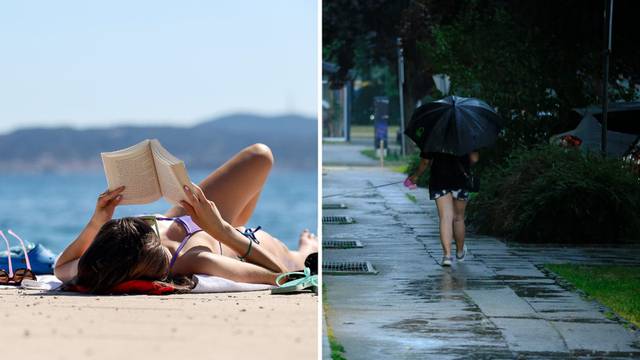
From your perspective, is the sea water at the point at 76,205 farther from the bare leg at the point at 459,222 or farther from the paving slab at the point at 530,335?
the paving slab at the point at 530,335

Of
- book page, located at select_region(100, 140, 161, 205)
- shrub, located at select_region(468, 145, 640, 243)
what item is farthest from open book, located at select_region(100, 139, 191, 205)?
shrub, located at select_region(468, 145, 640, 243)

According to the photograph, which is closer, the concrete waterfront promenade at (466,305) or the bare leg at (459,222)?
the concrete waterfront promenade at (466,305)

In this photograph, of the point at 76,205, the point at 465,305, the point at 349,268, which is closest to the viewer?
the point at 465,305


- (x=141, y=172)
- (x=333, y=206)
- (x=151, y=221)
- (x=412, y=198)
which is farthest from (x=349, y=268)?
(x=412, y=198)

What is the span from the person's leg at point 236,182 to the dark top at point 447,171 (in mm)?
3461

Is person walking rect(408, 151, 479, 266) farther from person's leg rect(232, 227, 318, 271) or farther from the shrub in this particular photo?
person's leg rect(232, 227, 318, 271)

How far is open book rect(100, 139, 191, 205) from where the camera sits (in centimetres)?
736

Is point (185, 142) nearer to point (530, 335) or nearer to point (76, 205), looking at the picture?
point (76, 205)

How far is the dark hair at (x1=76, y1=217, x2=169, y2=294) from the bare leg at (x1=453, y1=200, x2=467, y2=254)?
466 cm

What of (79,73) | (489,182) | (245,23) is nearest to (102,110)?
(79,73)

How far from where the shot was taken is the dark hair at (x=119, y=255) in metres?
7.20

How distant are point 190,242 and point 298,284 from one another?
2.63 feet

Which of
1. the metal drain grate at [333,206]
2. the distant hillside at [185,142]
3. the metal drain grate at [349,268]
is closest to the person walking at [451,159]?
the metal drain grate at [349,268]

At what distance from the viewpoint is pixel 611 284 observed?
10.1 meters
